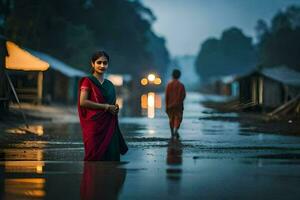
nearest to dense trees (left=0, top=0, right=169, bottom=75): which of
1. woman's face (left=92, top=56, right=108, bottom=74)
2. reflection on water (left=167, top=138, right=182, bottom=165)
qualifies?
reflection on water (left=167, top=138, right=182, bottom=165)

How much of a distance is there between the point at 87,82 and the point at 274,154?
14.6ft

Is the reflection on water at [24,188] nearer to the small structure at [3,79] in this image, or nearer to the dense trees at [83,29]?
the small structure at [3,79]

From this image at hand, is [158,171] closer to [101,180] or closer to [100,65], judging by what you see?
[101,180]

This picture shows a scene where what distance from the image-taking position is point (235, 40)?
577ft

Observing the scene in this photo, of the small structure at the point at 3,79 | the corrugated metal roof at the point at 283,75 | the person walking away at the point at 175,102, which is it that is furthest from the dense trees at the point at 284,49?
the person walking away at the point at 175,102

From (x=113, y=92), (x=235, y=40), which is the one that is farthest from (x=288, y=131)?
(x=235, y=40)

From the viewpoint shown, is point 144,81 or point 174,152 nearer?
point 174,152

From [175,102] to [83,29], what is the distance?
149 feet

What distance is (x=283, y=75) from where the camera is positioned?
3344 centimetres

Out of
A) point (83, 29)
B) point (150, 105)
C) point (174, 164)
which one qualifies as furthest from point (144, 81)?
point (174, 164)

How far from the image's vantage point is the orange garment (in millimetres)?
15344

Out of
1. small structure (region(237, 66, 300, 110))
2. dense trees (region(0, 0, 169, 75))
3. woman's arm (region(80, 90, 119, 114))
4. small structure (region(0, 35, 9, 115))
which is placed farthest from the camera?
dense trees (region(0, 0, 169, 75))

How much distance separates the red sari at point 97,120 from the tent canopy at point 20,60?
14.3m

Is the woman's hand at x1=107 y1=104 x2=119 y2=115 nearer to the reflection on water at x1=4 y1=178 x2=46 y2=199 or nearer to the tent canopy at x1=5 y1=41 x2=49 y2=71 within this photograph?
the reflection on water at x1=4 y1=178 x2=46 y2=199
